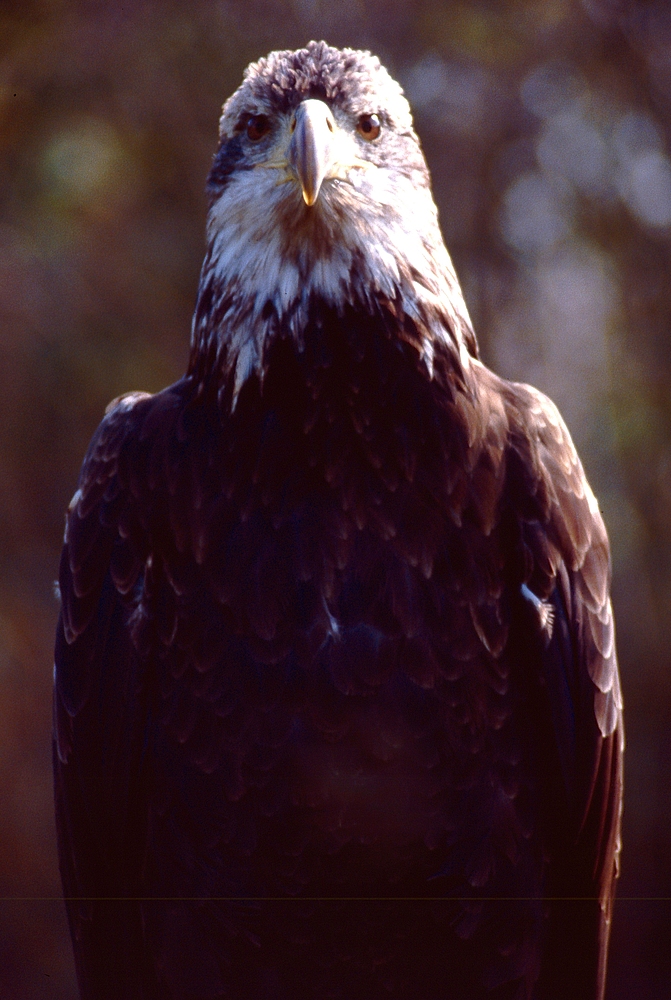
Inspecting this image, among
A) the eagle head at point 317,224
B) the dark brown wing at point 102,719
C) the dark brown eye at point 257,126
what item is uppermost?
the dark brown eye at point 257,126

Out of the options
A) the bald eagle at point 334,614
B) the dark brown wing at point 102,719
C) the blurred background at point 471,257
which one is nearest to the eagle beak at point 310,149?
the bald eagle at point 334,614

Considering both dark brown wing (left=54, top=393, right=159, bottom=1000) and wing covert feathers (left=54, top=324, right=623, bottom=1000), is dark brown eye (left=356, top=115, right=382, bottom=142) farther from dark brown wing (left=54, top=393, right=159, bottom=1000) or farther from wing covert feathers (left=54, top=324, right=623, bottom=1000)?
dark brown wing (left=54, top=393, right=159, bottom=1000)

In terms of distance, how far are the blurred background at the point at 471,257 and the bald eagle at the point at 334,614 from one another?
0.43m

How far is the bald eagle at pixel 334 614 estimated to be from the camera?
1.63 meters

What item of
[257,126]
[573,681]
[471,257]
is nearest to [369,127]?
[257,126]

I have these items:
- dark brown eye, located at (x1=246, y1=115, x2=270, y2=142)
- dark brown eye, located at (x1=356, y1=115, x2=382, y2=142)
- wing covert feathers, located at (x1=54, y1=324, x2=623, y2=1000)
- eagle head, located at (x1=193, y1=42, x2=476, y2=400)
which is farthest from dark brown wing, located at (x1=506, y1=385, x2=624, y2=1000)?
dark brown eye, located at (x1=246, y1=115, x2=270, y2=142)

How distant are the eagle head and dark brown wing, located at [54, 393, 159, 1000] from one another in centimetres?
32

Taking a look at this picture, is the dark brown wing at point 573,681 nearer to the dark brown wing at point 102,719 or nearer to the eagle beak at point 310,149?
the eagle beak at point 310,149

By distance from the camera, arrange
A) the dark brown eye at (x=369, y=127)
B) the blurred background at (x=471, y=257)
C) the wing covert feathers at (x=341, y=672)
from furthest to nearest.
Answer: the blurred background at (x=471, y=257) → the dark brown eye at (x=369, y=127) → the wing covert feathers at (x=341, y=672)

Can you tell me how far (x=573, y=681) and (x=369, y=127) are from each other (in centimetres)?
115

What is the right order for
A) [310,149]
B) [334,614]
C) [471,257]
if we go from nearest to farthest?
[310,149]
[334,614]
[471,257]

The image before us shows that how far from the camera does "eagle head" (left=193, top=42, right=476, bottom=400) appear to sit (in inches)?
64.6

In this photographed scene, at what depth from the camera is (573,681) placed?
5.89ft

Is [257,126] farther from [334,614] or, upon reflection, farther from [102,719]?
[102,719]
